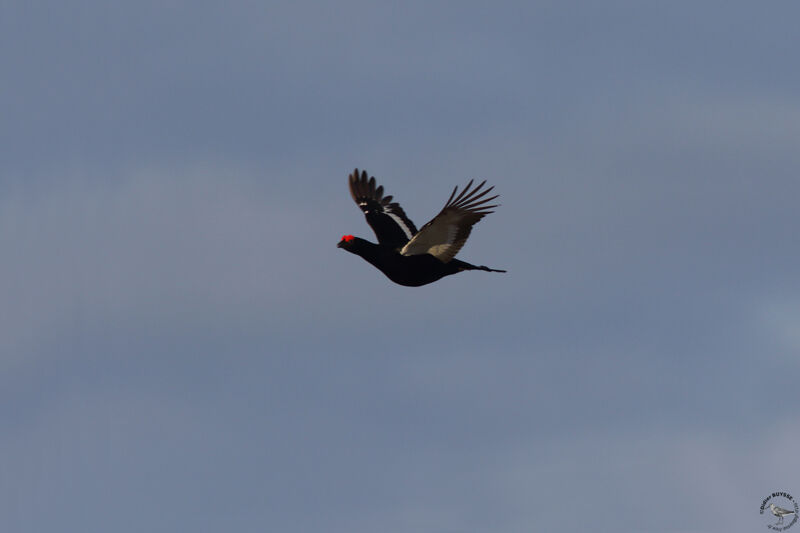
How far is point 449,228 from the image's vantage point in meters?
32.0

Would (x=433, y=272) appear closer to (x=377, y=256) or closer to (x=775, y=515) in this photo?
(x=377, y=256)

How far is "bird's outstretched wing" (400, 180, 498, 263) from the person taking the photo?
3136 centimetres

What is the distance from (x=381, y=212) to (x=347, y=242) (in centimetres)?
502

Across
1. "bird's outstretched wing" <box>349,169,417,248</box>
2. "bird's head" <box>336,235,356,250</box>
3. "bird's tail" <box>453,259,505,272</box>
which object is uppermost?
"bird's outstretched wing" <box>349,169,417,248</box>

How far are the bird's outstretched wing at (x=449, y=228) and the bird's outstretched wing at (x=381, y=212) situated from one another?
3.39 meters

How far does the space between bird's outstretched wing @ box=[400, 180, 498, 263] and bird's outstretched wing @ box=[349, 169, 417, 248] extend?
11.1ft

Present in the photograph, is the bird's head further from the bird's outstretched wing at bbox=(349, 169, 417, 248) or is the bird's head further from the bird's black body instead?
the bird's outstretched wing at bbox=(349, 169, 417, 248)

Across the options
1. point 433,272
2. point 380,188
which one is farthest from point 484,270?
point 380,188

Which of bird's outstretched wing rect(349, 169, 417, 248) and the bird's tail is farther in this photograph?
bird's outstretched wing rect(349, 169, 417, 248)

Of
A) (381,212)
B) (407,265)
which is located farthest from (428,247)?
(381,212)

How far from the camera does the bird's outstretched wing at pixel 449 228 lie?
31.4 m

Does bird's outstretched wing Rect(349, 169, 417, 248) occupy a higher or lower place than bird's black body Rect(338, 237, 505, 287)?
higher

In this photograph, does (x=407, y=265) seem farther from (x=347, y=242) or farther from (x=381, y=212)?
(x=381, y=212)

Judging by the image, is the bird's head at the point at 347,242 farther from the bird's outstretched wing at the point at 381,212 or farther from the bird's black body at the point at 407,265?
the bird's outstretched wing at the point at 381,212
